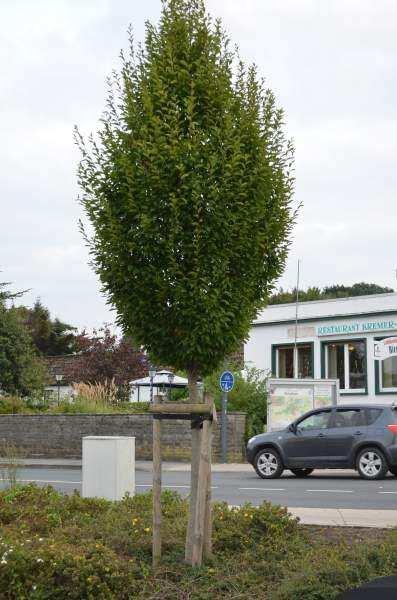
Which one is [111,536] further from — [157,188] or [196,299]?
[157,188]

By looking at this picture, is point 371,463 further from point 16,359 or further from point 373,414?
point 16,359

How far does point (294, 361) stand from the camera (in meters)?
39.7

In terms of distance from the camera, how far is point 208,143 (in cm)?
788

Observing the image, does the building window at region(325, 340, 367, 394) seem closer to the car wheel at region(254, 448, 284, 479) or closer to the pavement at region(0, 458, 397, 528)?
the pavement at region(0, 458, 397, 528)

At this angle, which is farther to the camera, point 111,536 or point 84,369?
point 84,369

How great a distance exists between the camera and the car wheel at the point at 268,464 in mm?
21781

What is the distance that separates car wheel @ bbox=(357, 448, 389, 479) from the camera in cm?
2097

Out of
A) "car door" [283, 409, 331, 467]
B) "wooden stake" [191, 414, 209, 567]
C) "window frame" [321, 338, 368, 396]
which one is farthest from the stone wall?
"wooden stake" [191, 414, 209, 567]

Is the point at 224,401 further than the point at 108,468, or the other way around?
the point at 224,401

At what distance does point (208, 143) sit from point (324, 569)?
3.37m

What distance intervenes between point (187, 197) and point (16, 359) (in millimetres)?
35757

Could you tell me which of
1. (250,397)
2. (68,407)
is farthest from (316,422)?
(68,407)

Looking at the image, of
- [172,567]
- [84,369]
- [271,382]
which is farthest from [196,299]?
[84,369]

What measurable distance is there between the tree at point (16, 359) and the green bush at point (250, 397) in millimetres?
12325
